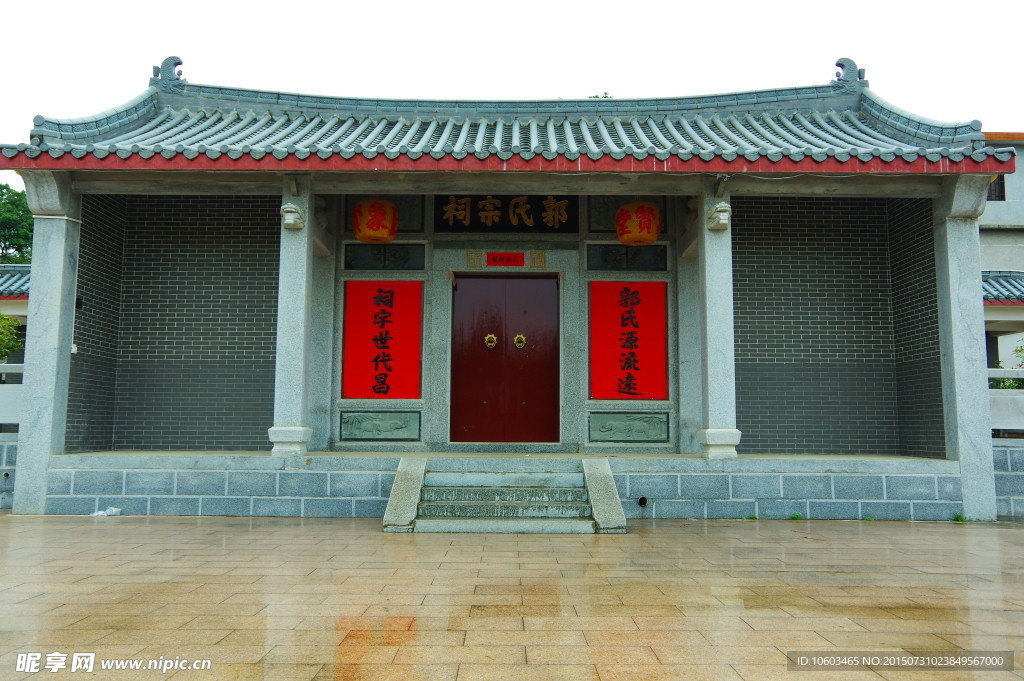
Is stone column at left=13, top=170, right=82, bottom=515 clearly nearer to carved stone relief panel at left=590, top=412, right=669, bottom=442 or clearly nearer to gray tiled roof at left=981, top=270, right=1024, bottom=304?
carved stone relief panel at left=590, top=412, right=669, bottom=442

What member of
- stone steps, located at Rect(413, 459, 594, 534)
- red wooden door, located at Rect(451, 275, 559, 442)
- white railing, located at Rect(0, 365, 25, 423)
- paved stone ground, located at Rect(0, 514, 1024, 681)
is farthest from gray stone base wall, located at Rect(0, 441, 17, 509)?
red wooden door, located at Rect(451, 275, 559, 442)

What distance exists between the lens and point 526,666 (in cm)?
269

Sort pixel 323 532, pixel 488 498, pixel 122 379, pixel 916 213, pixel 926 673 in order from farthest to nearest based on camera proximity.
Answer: pixel 122 379 < pixel 916 213 < pixel 488 498 < pixel 323 532 < pixel 926 673

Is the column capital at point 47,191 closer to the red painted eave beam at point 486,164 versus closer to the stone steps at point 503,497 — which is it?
the red painted eave beam at point 486,164

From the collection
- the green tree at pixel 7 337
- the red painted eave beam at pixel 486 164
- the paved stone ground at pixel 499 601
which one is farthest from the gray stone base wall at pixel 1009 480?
the green tree at pixel 7 337

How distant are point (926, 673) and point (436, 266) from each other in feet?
21.7

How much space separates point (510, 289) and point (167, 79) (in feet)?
15.9

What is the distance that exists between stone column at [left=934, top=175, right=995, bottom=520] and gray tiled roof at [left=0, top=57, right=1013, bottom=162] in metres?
0.55

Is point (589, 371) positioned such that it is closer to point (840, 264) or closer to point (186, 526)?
point (840, 264)

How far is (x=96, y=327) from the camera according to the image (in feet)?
25.6

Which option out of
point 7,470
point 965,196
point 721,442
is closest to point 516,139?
point 721,442

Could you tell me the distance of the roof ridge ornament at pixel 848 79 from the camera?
349 inches

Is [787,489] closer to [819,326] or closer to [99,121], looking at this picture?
[819,326]

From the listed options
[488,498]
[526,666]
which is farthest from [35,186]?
[526,666]
